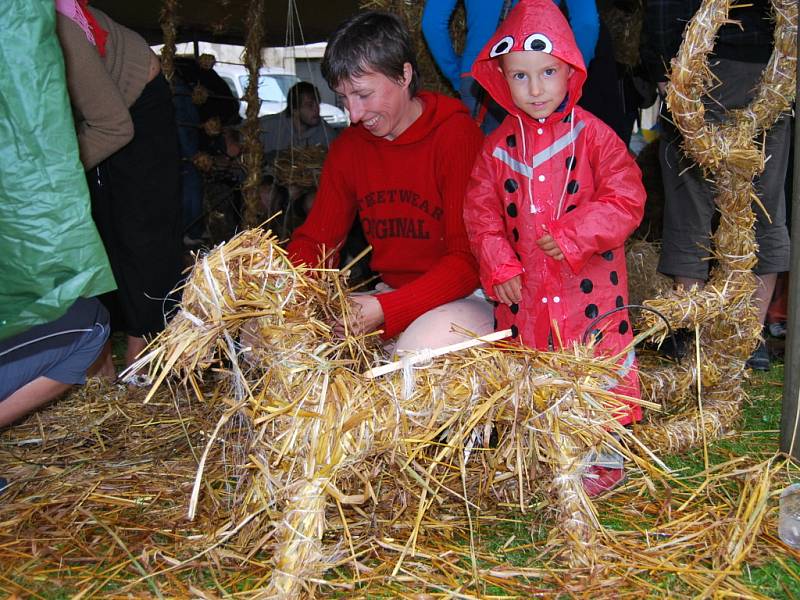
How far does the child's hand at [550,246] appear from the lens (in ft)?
7.48

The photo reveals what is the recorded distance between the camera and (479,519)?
2.20 metres

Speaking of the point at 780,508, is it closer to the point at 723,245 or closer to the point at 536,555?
the point at 536,555

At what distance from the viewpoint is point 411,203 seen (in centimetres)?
285

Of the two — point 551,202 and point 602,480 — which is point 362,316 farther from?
point 602,480

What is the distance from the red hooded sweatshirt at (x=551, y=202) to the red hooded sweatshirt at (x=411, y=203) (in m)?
0.18

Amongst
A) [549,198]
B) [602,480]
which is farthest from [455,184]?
[602,480]

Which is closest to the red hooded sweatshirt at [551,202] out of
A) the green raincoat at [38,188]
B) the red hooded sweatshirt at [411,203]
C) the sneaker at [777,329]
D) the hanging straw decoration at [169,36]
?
the red hooded sweatshirt at [411,203]

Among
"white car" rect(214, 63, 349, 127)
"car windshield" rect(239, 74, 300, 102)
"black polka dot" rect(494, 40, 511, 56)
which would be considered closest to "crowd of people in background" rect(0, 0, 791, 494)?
"black polka dot" rect(494, 40, 511, 56)

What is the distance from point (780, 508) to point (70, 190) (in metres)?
2.02

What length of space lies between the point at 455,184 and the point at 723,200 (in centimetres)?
92

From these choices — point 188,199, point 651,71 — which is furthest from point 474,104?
point 188,199

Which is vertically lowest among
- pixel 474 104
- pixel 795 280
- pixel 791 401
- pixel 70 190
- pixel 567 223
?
pixel 791 401

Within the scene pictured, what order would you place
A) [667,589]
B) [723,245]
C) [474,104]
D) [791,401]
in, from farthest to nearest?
[474,104]
[723,245]
[791,401]
[667,589]

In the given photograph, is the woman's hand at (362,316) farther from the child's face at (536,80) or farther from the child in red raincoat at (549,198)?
the child's face at (536,80)
